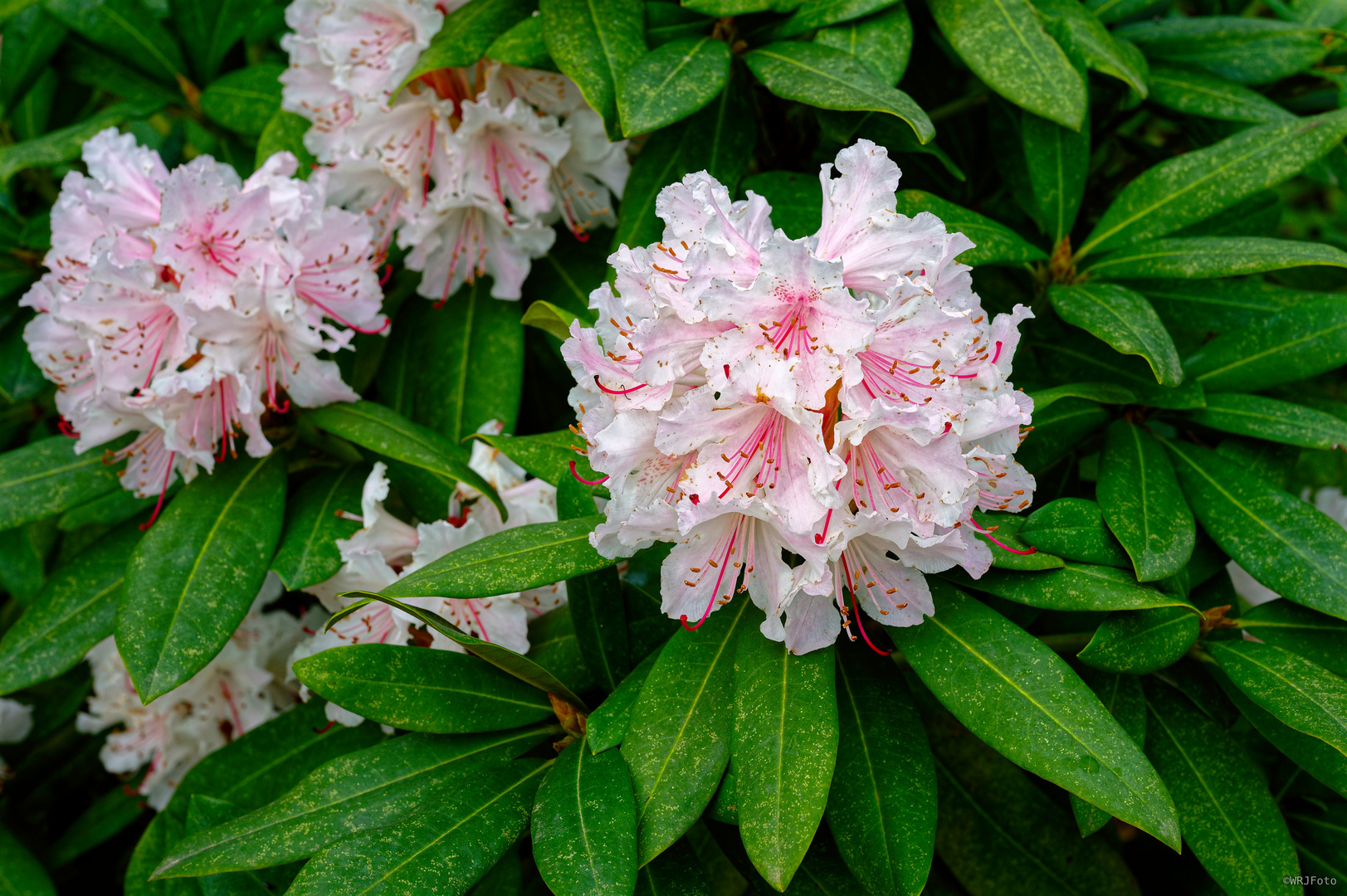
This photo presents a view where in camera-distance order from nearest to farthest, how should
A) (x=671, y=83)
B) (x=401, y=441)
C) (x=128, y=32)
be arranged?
(x=671, y=83) → (x=401, y=441) → (x=128, y=32)

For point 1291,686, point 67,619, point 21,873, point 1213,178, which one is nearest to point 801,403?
point 1291,686

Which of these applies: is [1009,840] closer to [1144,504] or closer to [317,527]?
[1144,504]

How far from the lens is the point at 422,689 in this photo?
45.7 inches

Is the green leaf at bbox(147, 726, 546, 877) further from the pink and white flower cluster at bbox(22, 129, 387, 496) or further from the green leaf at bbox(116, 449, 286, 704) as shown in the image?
the pink and white flower cluster at bbox(22, 129, 387, 496)

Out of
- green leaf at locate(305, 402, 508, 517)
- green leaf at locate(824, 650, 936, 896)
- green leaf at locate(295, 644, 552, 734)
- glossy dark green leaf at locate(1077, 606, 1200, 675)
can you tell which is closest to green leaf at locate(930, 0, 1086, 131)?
glossy dark green leaf at locate(1077, 606, 1200, 675)

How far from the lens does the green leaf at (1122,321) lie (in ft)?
3.69

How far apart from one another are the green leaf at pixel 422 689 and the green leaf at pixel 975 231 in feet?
2.42

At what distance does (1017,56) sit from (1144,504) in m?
0.59

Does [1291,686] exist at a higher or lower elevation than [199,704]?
higher

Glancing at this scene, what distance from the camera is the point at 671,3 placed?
1.44 metres

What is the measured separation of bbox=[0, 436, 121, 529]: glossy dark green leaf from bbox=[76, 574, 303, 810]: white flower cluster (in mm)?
302

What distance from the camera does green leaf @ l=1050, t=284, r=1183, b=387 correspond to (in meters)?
1.12

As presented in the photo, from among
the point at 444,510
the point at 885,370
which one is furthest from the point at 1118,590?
the point at 444,510

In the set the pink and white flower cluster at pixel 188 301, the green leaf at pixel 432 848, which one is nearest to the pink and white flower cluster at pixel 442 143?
the pink and white flower cluster at pixel 188 301
